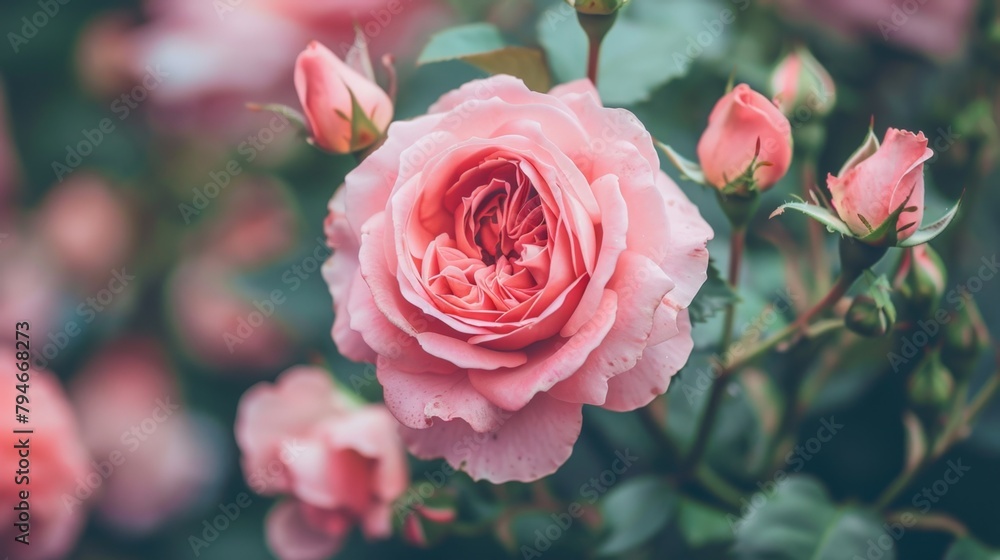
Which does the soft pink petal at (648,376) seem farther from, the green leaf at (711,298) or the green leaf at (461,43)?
the green leaf at (461,43)

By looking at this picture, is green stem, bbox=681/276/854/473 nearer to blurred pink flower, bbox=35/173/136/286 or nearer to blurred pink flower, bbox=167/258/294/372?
blurred pink flower, bbox=167/258/294/372

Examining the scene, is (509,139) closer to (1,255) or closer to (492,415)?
(492,415)

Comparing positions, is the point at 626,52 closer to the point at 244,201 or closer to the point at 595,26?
the point at 595,26

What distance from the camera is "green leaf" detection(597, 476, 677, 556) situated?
0.53 meters

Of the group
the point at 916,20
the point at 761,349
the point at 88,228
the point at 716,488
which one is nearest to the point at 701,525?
the point at 716,488

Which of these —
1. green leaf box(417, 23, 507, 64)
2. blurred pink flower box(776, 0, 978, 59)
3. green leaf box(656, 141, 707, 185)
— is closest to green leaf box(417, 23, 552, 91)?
green leaf box(417, 23, 507, 64)

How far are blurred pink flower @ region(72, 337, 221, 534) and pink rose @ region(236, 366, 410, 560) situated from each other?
0.33ft

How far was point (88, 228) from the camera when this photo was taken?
708 millimetres

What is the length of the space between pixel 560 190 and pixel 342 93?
0.46 feet

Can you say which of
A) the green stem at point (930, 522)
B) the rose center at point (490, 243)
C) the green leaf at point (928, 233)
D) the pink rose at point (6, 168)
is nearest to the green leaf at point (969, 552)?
the green stem at point (930, 522)

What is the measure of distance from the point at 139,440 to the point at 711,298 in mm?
520

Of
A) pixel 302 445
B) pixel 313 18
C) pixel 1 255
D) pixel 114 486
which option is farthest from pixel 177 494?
pixel 313 18

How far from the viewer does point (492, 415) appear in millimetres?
366

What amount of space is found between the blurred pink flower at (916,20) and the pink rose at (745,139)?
33 cm
